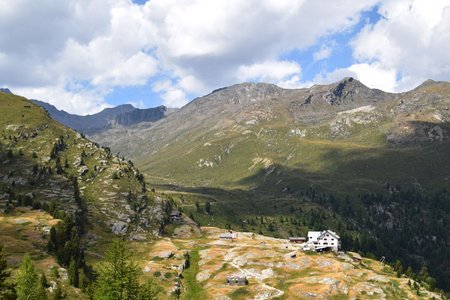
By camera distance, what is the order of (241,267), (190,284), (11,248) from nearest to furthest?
(11,248) → (190,284) → (241,267)

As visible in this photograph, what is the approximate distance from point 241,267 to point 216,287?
21193 millimetres

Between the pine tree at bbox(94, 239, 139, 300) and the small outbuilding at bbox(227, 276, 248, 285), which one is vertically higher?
the pine tree at bbox(94, 239, 139, 300)

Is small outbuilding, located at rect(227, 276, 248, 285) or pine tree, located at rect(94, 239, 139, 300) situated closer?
pine tree, located at rect(94, 239, 139, 300)

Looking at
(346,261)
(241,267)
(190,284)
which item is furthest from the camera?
(346,261)

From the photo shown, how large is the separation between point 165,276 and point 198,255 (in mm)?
28530

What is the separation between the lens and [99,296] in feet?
209

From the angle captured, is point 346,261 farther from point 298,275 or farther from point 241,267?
point 241,267

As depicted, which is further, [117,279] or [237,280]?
[237,280]

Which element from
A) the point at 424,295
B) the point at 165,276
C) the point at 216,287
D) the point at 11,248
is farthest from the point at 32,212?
the point at 424,295

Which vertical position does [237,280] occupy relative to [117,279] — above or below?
below

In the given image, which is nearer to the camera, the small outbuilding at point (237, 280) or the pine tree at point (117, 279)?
the pine tree at point (117, 279)

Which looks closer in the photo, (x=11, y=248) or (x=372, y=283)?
(x=11, y=248)

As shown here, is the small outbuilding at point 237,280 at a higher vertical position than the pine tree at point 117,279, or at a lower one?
lower

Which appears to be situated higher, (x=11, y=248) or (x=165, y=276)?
(x=11, y=248)
